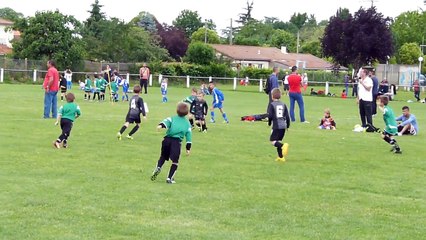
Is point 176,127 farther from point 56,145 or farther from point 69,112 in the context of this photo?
point 69,112

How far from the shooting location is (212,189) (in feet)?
38.5

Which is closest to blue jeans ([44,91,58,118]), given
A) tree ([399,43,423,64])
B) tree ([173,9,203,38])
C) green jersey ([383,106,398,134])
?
green jersey ([383,106,398,134])

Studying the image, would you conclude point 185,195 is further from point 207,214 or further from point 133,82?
point 133,82

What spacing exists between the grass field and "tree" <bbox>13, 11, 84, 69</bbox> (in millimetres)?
38460

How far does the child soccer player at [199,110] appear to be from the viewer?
21.3 m

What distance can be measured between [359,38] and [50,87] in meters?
45.2

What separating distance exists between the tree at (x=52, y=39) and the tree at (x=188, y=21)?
3059 inches

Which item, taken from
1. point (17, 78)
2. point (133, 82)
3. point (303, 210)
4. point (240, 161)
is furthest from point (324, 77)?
point (303, 210)

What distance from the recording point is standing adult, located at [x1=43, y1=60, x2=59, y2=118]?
78.4 ft

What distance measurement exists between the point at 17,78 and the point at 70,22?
8453 mm

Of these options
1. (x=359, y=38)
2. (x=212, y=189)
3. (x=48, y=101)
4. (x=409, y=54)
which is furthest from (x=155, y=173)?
(x=409, y=54)

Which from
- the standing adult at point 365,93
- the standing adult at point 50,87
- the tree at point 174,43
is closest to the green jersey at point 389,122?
the standing adult at point 365,93

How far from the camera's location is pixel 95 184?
38.8ft

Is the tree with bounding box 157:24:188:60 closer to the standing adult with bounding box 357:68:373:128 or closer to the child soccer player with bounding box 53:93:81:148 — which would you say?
the standing adult with bounding box 357:68:373:128
